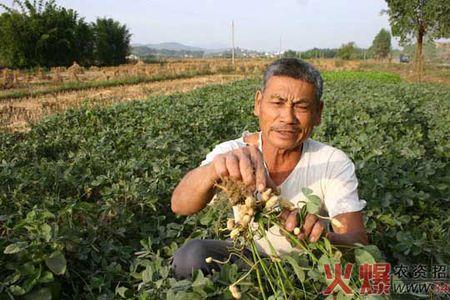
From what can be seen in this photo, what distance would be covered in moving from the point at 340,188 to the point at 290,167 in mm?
252

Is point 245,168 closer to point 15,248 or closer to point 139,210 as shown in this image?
point 15,248

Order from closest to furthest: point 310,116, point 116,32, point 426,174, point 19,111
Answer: point 310,116 < point 426,174 < point 19,111 < point 116,32

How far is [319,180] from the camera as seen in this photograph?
1868 mm

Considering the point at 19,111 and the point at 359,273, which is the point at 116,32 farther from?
the point at 359,273

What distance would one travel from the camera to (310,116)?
1.78m

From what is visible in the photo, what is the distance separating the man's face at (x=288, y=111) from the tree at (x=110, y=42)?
1249 inches

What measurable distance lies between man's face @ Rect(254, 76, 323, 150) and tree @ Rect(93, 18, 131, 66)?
31736 millimetres

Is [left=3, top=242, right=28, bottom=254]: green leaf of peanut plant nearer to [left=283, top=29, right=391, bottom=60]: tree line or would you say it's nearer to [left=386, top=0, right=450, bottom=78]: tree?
[left=386, top=0, right=450, bottom=78]: tree

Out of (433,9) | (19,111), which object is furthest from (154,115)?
(433,9)

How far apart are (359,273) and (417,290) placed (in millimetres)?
505

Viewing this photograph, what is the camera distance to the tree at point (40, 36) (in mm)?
24062

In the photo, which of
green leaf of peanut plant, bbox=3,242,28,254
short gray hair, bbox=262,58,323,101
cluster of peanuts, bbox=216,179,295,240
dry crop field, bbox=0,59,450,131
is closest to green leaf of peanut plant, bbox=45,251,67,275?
green leaf of peanut plant, bbox=3,242,28,254

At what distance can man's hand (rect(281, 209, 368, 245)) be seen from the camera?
1.30 meters

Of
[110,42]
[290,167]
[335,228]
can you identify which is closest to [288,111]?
[290,167]
